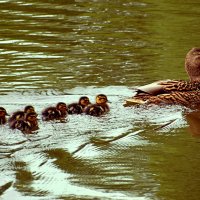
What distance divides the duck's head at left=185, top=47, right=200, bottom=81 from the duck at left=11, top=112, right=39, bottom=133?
7.75 ft

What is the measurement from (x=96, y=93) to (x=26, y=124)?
166 centimetres

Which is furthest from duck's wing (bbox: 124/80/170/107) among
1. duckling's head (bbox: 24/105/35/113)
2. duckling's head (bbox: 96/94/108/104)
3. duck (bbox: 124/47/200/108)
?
duckling's head (bbox: 24/105/35/113)

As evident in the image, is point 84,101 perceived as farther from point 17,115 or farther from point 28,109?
point 17,115

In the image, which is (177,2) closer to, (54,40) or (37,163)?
(54,40)

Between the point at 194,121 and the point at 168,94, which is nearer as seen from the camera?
the point at 194,121

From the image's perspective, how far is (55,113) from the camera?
27.9ft

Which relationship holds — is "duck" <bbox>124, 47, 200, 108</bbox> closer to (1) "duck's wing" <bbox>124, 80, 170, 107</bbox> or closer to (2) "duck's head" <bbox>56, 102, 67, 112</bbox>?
(1) "duck's wing" <bbox>124, 80, 170, 107</bbox>

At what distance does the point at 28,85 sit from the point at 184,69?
74.6 inches

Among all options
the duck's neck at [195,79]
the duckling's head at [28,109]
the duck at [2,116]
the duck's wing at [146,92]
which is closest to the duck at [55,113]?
the duckling's head at [28,109]

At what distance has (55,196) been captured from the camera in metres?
6.61

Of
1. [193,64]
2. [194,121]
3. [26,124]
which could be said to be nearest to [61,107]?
[26,124]

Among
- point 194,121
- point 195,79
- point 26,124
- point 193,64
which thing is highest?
point 193,64

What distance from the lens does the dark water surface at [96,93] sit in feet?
22.8

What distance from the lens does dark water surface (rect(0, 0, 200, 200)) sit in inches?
273
